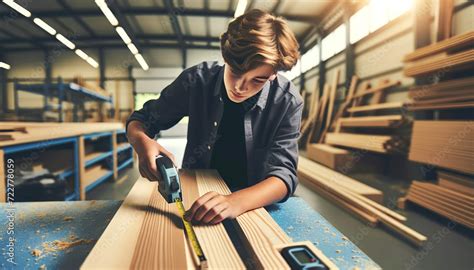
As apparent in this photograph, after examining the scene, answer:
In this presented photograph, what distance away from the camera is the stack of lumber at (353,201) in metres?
2.18

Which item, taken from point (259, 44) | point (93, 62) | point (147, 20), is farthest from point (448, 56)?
point (93, 62)

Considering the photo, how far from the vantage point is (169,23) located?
298 inches

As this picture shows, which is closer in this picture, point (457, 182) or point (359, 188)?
point (457, 182)

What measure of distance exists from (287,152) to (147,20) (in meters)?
6.90

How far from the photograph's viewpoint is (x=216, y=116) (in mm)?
1417

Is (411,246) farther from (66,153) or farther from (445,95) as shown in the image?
(66,153)

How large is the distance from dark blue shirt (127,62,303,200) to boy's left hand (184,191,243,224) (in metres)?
0.38

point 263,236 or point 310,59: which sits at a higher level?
point 310,59

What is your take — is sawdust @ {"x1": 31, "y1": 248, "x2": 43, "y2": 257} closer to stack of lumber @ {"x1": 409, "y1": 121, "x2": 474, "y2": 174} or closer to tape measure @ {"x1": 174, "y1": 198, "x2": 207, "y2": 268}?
tape measure @ {"x1": 174, "y1": 198, "x2": 207, "y2": 268}

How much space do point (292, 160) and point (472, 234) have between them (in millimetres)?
2168

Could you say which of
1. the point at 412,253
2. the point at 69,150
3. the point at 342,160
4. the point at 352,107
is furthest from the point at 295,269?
the point at 352,107

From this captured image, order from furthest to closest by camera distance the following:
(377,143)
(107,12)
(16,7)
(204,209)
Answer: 1. (107,12)
2. (16,7)
3. (377,143)
4. (204,209)

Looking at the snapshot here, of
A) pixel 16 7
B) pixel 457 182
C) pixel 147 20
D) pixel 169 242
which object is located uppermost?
pixel 147 20

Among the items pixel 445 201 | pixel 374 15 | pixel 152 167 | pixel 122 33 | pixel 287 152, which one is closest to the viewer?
pixel 152 167
